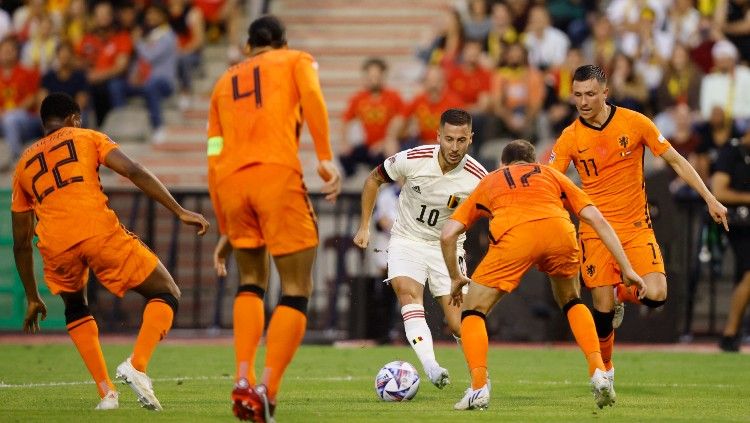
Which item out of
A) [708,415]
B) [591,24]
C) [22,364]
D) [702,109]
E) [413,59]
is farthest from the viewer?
[413,59]

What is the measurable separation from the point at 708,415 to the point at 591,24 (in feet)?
41.7

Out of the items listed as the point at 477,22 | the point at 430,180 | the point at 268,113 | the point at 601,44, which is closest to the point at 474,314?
the point at 430,180

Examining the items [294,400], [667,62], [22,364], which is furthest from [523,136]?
[294,400]

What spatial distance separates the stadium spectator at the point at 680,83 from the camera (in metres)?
21.3

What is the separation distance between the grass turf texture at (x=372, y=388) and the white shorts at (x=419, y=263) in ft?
3.04

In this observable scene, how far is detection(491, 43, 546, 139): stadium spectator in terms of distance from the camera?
21.3 m

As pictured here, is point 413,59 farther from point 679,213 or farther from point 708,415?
point 708,415

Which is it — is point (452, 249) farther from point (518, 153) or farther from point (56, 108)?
A: point (56, 108)

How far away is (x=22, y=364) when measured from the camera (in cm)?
1549

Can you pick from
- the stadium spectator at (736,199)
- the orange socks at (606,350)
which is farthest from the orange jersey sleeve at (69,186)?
the stadium spectator at (736,199)

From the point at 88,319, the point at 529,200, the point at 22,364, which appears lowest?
the point at 22,364

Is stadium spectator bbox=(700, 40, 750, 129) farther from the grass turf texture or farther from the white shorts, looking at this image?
the white shorts

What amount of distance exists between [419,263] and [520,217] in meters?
2.15

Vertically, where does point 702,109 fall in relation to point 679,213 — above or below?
above
